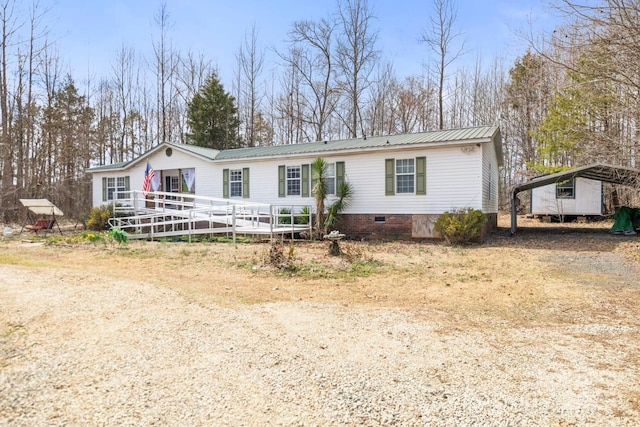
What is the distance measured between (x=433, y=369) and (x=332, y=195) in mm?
11514

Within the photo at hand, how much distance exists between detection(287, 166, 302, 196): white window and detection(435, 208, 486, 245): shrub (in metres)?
5.72

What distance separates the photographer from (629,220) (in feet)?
47.0

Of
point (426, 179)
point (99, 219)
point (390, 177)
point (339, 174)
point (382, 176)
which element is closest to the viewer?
point (426, 179)

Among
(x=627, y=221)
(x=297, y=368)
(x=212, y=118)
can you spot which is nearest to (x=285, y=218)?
(x=297, y=368)

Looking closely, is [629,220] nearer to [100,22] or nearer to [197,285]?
[197,285]

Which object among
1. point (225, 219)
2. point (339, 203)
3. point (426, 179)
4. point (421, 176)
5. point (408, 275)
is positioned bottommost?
point (408, 275)

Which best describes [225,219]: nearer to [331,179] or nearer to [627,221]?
[331,179]

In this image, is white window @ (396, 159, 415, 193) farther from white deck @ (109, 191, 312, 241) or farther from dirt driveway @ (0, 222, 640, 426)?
dirt driveway @ (0, 222, 640, 426)

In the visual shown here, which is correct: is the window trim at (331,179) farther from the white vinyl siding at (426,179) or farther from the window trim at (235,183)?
the window trim at (235,183)

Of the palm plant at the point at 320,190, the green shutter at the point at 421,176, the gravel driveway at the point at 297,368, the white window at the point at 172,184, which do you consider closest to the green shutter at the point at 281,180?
the palm plant at the point at 320,190

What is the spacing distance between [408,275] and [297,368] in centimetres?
450

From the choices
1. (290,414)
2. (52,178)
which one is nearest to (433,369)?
(290,414)

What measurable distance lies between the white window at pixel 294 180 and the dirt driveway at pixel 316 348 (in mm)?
8219

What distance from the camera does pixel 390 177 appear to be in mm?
13594
